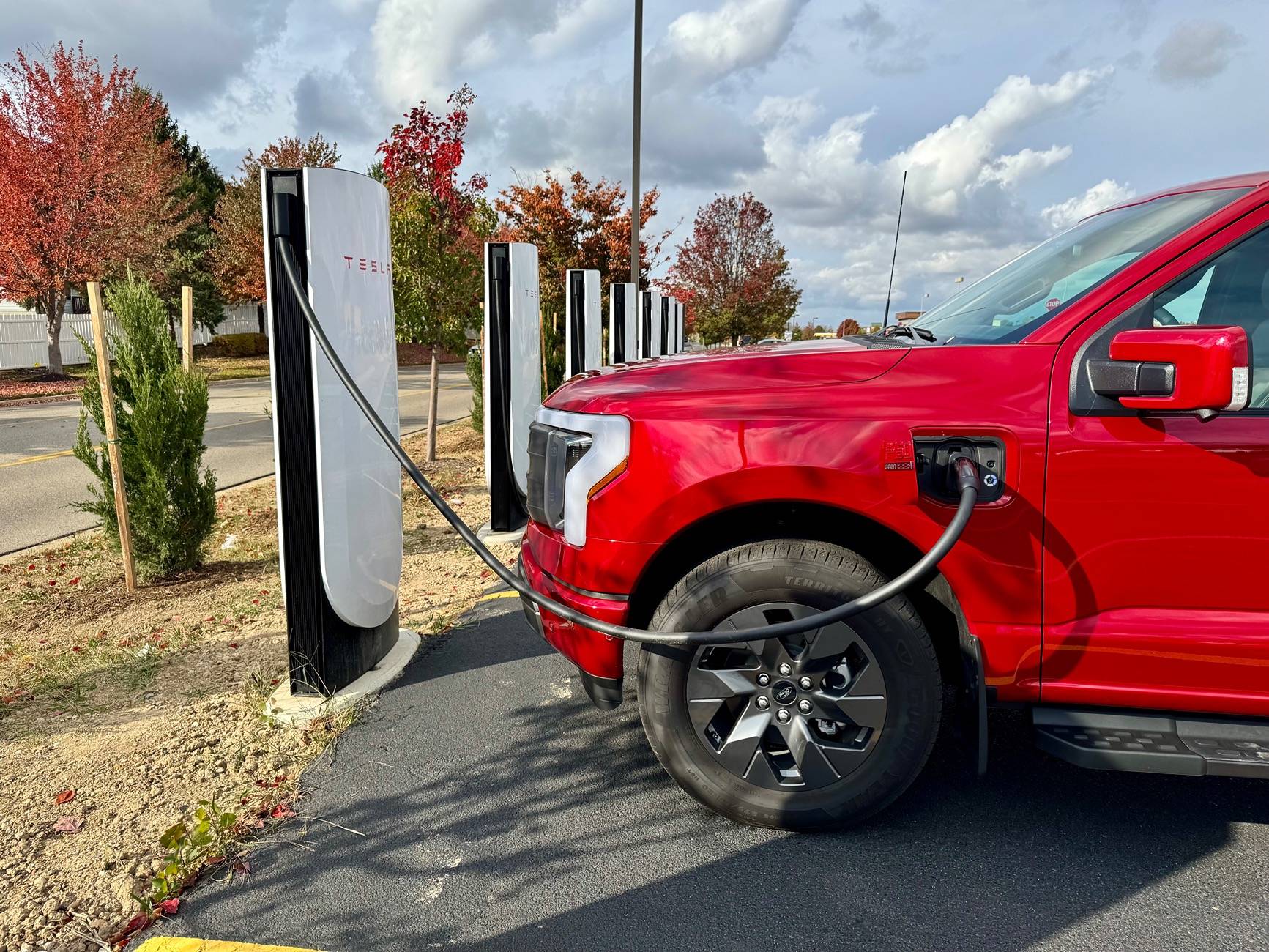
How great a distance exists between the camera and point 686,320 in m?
38.2

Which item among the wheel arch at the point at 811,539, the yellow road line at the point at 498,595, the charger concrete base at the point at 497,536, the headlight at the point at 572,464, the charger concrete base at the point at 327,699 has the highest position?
the headlight at the point at 572,464

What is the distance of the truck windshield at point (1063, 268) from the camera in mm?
2709

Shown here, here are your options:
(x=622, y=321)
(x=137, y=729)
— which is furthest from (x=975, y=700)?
(x=622, y=321)

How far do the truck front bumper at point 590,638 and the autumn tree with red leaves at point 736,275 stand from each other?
108 ft

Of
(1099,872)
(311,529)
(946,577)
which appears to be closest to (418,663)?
(311,529)

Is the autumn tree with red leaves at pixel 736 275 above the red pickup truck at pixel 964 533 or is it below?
above

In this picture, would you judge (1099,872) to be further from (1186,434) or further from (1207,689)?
(1186,434)

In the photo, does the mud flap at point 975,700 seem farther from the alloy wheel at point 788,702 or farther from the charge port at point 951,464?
the charge port at point 951,464

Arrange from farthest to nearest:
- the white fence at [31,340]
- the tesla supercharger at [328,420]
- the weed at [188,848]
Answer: the white fence at [31,340] < the tesla supercharger at [328,420] < the weed at [188,848]

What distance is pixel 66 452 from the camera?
12133 mm

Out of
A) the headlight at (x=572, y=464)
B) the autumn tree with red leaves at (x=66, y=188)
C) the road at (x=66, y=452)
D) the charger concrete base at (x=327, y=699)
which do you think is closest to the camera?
the headlight at (x=572, y=464)

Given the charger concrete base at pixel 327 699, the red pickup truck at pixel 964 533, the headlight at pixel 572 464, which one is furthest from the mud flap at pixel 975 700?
the charger concrete base at pixel 327 699

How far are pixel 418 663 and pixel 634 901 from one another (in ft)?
7.16

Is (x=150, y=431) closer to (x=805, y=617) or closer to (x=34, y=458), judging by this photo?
(x=805, y=617)
